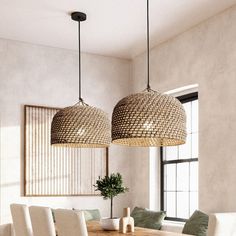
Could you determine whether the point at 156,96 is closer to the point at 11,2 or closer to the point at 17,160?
the point at 11,2

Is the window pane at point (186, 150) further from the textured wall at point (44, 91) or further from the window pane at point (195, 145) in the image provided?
the textured wall at point (44, 91)

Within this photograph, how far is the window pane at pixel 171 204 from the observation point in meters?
6.03

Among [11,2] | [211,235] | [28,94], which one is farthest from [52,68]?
[211,235]

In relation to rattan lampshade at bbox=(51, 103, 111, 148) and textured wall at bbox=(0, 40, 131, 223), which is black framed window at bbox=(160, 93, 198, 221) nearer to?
A: textured wall at bbox=(0, 40, 131, 223)

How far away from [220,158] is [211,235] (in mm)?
2188

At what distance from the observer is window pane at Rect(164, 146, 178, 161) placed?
20.0 feet

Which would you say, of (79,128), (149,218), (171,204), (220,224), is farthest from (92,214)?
(220,224)

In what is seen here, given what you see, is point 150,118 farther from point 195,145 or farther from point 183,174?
point 183,174

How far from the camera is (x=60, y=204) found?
19.8 ft

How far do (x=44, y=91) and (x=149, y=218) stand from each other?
2.02m

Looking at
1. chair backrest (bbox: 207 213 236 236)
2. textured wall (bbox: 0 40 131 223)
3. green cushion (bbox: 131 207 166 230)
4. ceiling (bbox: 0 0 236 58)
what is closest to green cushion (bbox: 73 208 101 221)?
textured wall (bbox: 0 40 131 223)

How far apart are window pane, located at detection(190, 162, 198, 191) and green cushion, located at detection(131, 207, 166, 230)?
50cm

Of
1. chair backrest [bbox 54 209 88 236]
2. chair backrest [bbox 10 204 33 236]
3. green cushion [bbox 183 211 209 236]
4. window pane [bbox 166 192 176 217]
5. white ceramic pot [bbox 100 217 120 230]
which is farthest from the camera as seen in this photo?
window pane [bbox 166 192 176 217]

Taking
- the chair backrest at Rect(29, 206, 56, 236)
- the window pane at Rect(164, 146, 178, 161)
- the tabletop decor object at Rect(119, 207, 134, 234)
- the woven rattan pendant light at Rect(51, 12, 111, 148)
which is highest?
the woven rattan pendant light at Rect(51, 12, 111, 148)
